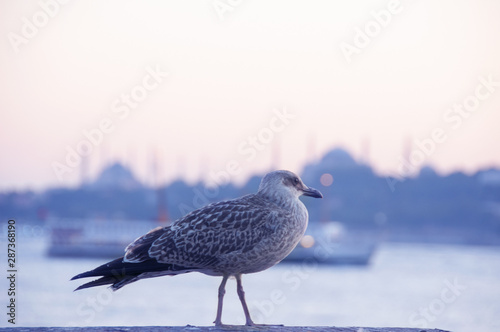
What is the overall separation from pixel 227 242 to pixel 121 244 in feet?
236

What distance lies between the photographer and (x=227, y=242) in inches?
303

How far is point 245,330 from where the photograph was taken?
280 inches

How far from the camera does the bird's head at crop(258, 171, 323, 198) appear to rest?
7.95m

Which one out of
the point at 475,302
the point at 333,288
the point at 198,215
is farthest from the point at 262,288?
the point at 198,215

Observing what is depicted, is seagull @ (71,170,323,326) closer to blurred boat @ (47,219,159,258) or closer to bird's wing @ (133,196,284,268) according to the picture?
bird's wing @ (133,196,284,268)

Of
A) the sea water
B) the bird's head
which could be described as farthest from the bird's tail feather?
the sea water

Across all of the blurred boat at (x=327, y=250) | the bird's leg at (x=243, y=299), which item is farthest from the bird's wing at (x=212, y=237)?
the blurred boat at (x=327, y=250)

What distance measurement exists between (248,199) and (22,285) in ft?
152

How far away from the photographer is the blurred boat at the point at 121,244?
76.9 meters

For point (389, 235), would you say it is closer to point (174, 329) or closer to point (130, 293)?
point (130, 293)

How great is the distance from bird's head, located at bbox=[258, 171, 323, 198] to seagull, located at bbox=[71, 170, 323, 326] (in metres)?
0.01

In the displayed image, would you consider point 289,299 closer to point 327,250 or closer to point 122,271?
point 327,250

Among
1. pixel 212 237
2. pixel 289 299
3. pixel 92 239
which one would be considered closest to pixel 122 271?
pixel 212 237

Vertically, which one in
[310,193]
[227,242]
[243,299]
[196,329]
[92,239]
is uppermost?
[92,239]
